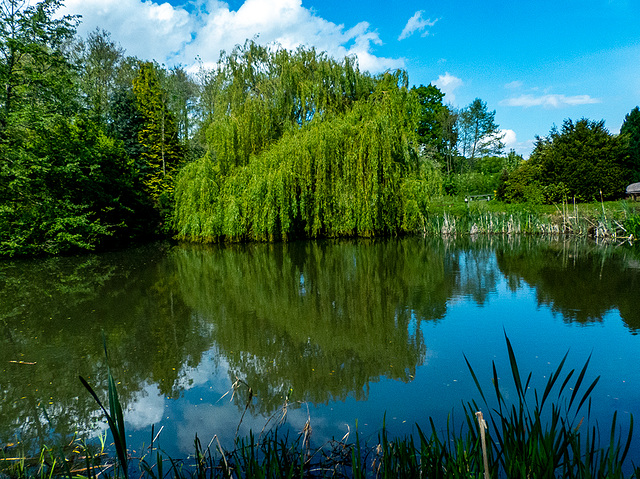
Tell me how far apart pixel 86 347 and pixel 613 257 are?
37.8ft

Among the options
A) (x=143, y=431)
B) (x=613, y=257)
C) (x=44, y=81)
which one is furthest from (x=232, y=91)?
(x=143, y=431)

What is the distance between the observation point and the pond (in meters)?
3.24

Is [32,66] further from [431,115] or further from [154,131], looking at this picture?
[431,115]

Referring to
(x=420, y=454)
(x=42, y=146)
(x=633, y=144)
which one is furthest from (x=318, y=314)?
(x=633, y=144)

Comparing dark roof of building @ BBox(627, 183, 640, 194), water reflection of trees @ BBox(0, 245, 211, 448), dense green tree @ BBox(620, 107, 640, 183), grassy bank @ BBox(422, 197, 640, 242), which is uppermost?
dense green tree @ BBox(620, 107, 640, 183)

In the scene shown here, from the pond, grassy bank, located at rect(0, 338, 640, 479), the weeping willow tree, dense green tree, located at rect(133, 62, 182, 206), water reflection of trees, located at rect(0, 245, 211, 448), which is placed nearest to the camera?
grassy bank, located at rect(0, 338, 640, 479)

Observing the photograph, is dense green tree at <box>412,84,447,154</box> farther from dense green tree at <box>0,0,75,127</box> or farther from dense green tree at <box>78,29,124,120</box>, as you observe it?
dense green tree at <box>0,0,75,127</box>

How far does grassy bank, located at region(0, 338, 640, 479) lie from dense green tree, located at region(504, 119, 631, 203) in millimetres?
23409

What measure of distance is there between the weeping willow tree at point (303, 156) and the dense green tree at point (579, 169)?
38.6ft

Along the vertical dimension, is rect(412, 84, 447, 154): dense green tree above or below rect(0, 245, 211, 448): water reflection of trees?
above

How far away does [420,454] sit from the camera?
6.03 ft

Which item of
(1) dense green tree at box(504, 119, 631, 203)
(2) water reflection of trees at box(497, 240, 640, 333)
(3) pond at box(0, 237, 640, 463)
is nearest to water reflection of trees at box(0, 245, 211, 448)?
(3) pond at box(0, 237, 640, 463)

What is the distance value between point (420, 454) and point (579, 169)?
25.8 metres

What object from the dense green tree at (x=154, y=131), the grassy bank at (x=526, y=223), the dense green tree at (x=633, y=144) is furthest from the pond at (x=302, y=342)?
the dense green tree at (x=633, y=144)
